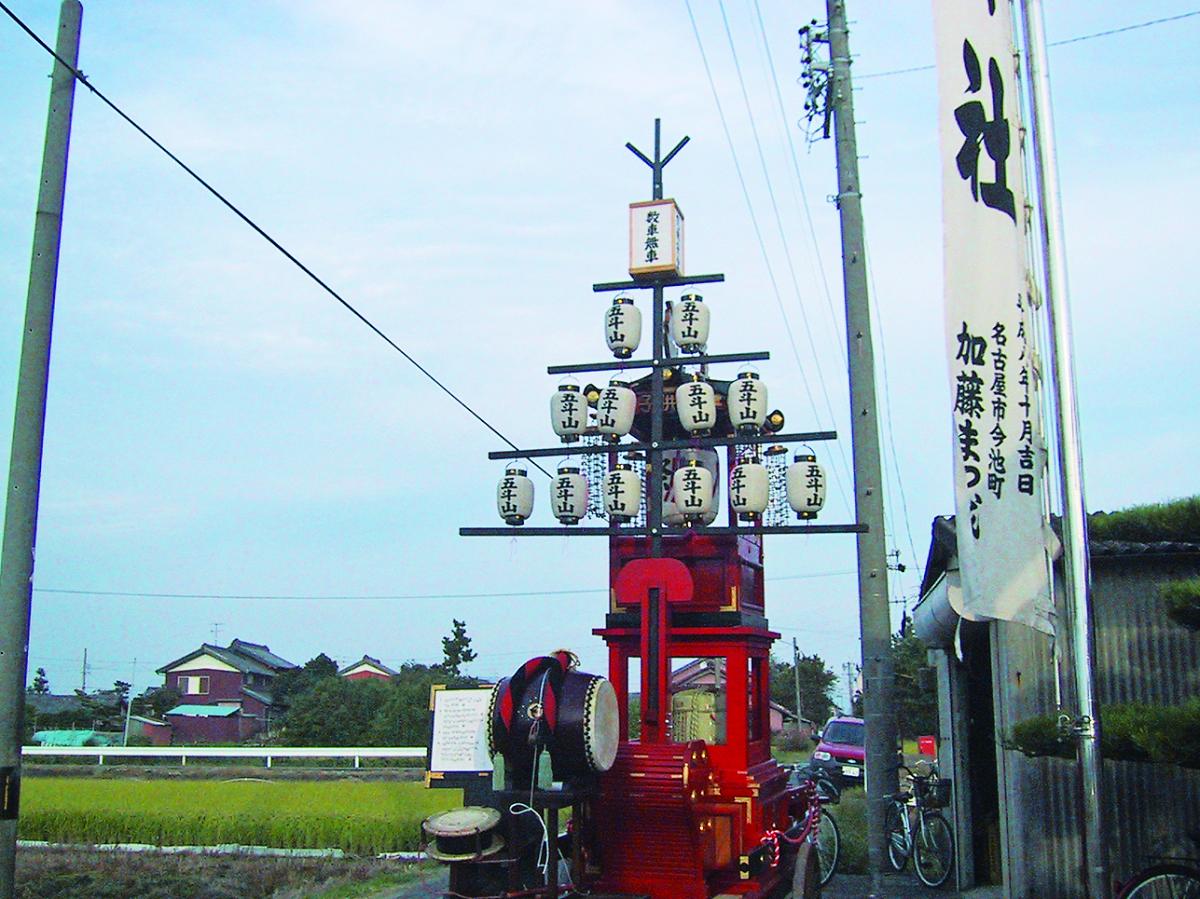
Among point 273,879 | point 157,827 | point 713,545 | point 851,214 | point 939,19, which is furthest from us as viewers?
point 157,827

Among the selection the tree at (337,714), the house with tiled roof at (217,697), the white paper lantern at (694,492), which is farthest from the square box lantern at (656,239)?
the house with tiled roof at (217,697)

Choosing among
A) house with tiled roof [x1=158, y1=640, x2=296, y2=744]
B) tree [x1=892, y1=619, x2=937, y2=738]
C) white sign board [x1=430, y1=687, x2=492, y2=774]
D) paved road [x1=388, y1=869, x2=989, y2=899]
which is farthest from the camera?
house with tiled roof [x1=158, y1=640, x2=296, y2=744]

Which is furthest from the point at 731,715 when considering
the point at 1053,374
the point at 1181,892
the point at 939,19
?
the point at 939,19

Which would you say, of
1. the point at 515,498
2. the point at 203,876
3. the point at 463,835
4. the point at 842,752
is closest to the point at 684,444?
the point at 515,498

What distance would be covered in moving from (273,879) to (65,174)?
389 inches

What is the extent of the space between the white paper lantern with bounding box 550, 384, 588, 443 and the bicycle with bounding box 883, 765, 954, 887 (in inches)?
194

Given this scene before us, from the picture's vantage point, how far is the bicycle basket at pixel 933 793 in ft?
40.9

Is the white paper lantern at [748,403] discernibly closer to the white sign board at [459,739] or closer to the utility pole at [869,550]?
the utility pole at [869,550]

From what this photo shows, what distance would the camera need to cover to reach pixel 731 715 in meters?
8.80

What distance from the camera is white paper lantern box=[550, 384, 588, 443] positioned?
35.3ft

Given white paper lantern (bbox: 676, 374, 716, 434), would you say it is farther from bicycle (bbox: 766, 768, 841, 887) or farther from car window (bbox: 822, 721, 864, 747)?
car window (bbox: 822, 721, 864, 747)

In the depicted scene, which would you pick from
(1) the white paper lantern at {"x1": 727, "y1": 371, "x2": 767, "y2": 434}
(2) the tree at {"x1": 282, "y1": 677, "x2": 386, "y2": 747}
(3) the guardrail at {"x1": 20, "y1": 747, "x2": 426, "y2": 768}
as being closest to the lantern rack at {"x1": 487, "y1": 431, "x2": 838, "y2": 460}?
(1) the white paper lantern at {"x1": 727, "y1": 371, "x2": 767, "y2": 434}

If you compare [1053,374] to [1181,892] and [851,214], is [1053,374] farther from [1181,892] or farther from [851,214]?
[851,214]

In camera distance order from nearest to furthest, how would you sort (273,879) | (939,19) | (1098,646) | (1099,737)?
(1099,737) < (939,19) < (1098,646) < (273,879)
